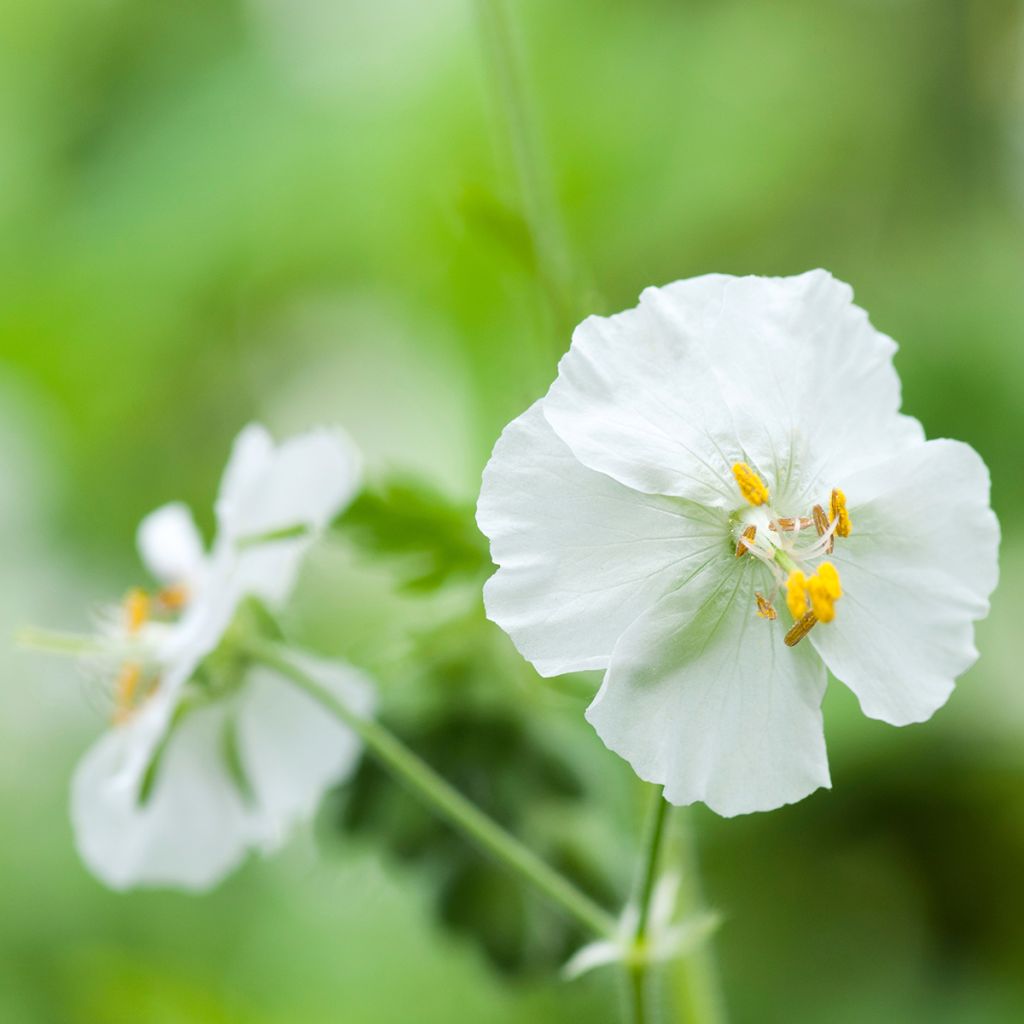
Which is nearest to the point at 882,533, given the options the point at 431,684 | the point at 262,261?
the point at 431,684

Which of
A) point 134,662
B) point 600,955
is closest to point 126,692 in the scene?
point 134,662

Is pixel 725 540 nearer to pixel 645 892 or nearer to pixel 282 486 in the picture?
pixel 645 892

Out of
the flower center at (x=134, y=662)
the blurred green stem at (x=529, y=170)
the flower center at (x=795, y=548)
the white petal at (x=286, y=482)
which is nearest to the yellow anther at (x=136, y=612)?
the flower center at (x=134, y=662)

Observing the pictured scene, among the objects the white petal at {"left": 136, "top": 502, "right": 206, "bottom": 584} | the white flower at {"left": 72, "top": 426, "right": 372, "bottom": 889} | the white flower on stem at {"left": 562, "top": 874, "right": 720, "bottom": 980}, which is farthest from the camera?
the white petal at {"left": 136, "top": 502, "right": 206, "bottom": 584}

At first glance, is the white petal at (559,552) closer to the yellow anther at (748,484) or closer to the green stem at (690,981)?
the yellow anther at (748,484)

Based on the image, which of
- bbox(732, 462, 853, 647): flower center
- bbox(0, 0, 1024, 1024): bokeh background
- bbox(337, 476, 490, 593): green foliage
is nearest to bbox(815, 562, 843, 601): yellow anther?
bbox(732, 462, 853, 647): flower center

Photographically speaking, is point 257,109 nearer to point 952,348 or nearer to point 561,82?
point 561,82

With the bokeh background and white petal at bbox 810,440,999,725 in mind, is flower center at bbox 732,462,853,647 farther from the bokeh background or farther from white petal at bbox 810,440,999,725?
the bokeh background
